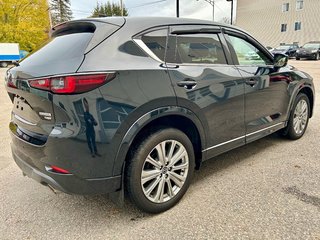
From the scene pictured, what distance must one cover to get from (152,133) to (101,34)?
92cm

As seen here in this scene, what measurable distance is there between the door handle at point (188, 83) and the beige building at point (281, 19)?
41796 millimetres

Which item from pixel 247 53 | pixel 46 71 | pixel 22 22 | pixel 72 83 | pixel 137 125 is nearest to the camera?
pixel 72 83

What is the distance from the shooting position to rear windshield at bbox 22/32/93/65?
83.4 inches

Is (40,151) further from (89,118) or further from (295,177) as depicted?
(295,177)

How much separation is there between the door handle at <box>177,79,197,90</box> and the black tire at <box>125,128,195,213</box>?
1.36 ft

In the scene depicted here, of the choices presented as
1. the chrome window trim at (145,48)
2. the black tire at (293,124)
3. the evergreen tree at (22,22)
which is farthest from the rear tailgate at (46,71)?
the evergreen tree at (22,22)

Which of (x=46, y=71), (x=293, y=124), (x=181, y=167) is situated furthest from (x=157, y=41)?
(x=293, y=124)

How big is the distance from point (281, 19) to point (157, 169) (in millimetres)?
48470

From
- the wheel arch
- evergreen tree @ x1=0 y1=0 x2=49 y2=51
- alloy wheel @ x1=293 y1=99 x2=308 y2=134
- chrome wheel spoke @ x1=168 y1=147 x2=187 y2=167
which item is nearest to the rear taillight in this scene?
chrome wheel spoke @ x1=168 y1=147 x2=187 y2=167

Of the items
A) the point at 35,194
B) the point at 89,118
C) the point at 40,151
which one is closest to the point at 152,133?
the point at 89,118

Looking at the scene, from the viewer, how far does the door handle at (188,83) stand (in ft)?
8.02

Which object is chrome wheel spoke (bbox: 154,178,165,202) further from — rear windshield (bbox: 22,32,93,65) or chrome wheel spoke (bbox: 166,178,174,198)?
rear windshield (bbox: 22,32,93,65)

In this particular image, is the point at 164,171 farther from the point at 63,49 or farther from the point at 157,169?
the point at 63,49

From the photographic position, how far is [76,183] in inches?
82.4
